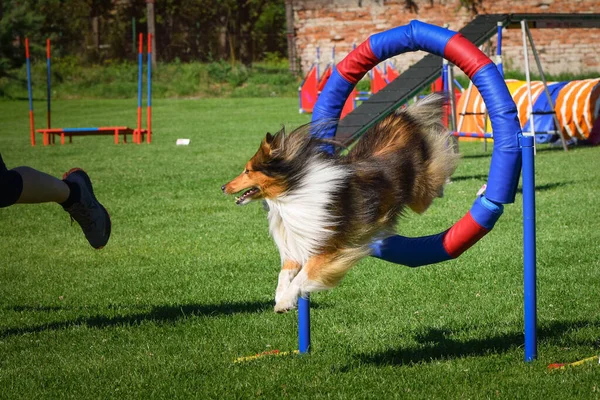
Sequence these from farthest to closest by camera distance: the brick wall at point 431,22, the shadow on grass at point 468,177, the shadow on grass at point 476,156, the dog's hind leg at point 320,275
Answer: the brick wall at point 431,22 → the shadow on grass at point 476,156 → the shadow on grass at point 468,177 → the dog's hind leg at point 320,275

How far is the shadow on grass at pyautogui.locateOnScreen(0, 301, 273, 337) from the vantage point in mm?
5344

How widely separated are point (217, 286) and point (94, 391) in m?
2.42

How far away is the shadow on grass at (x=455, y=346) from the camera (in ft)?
14.4

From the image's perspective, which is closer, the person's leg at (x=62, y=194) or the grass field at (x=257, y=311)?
the grass field at (x=257, y=311)

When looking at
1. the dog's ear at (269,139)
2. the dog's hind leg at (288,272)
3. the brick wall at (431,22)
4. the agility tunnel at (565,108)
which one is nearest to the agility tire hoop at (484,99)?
the dog's ear at (269,139)

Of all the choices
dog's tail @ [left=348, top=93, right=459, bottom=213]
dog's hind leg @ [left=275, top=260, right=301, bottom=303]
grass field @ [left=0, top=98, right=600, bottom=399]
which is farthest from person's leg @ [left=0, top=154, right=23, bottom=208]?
dog's tail @ [left=348, top=93, right=459, bottom=213]

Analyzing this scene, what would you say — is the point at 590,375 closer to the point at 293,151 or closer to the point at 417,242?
the point at 417,242

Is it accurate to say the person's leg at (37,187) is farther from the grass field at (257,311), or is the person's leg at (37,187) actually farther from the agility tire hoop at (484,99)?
the agility tire hoop at (484,99)

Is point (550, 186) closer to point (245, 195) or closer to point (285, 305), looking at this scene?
point (245, 195)

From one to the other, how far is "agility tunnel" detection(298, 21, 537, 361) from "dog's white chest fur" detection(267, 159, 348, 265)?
1.10ft

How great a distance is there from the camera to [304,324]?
4.43 meters

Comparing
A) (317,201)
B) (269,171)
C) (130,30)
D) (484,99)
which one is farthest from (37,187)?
(130,30)

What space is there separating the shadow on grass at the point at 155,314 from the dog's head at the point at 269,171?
1562 millimetres

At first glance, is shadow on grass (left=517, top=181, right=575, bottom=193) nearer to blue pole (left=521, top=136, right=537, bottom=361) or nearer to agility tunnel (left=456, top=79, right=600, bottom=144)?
agility tunnel (left=456, top=79, right=600, bottom=144)
